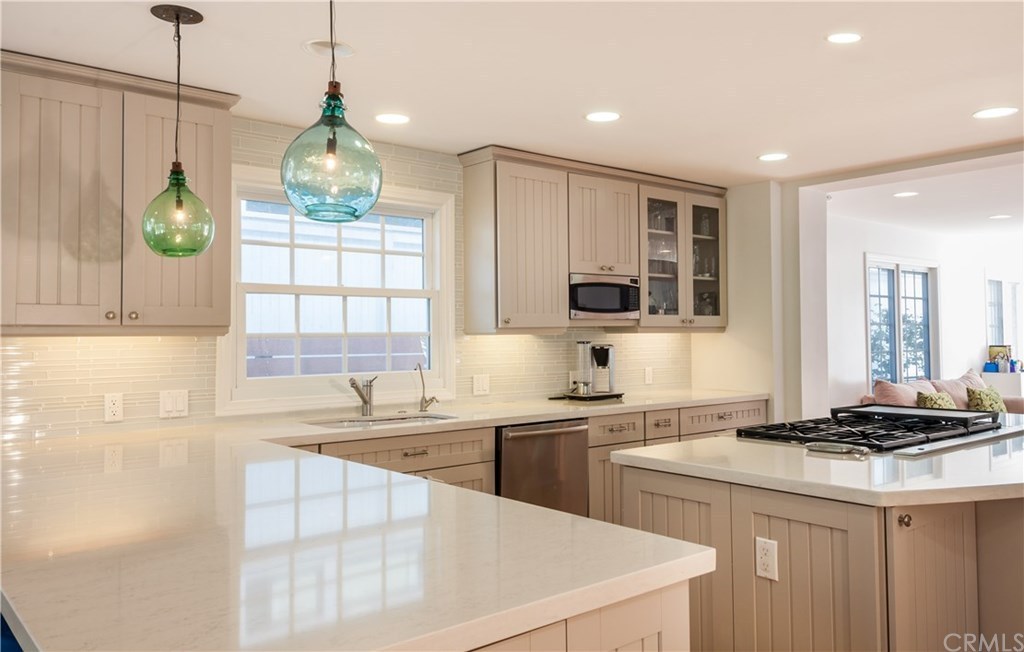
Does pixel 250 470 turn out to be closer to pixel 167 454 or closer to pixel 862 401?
pixel 167 454

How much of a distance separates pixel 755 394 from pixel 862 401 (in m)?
1.58

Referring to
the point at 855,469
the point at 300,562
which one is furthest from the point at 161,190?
the point at 855,469

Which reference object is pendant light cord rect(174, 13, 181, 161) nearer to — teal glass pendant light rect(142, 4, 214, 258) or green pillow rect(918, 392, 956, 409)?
teal glass pendant light rect(142, 4, 214, 258)

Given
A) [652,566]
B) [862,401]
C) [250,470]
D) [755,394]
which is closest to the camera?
[652,566]

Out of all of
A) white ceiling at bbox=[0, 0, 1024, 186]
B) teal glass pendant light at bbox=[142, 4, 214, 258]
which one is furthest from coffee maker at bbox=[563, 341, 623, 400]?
teal glass pendant light at bbox=[142, 4, 214, 258]

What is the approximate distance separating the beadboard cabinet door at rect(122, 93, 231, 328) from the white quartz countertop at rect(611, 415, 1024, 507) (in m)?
1.81

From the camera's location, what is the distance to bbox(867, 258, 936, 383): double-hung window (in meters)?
7.50

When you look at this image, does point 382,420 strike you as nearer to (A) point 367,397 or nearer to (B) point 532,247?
(A) point 367,397

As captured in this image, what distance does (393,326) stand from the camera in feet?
13.9

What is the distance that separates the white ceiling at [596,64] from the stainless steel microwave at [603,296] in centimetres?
87

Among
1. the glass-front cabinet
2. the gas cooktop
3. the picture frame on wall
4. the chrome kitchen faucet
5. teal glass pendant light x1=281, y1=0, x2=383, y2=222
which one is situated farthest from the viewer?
the picture frame on wall

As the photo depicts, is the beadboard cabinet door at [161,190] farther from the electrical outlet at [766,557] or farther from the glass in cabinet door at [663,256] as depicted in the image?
the glass in cabinet door at [663,256]

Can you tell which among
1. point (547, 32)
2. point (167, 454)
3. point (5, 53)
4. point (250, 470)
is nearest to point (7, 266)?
point (5, 53)

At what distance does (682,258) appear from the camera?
5227mm
